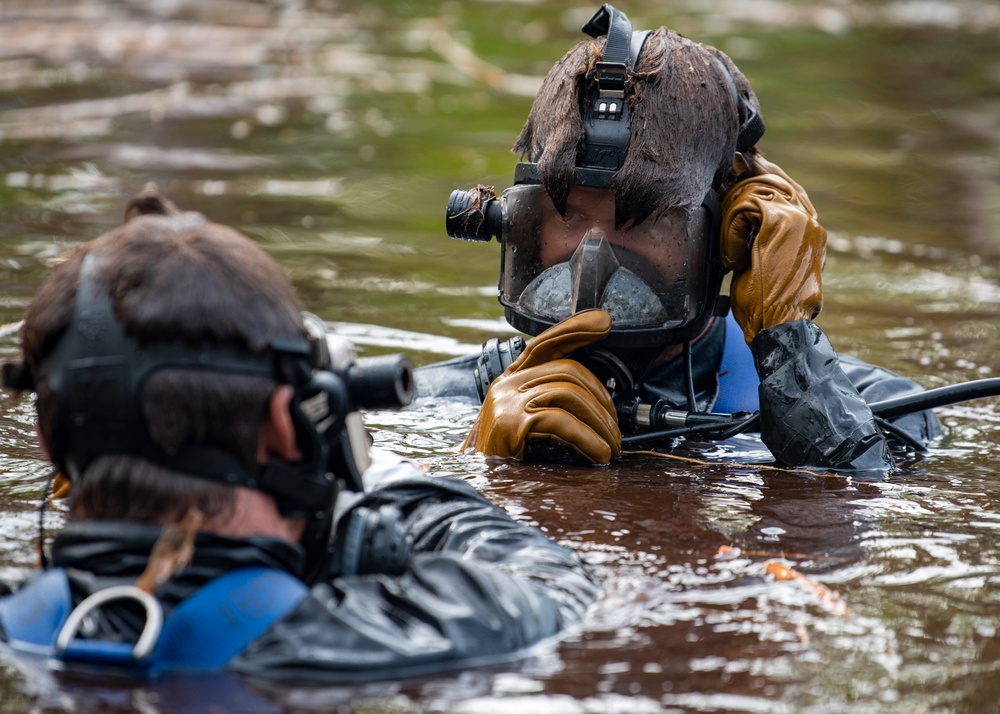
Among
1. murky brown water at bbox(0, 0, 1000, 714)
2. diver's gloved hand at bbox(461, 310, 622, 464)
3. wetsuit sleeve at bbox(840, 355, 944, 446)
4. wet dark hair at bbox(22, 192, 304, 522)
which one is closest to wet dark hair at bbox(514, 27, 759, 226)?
diver's gloved hand at bbox(461, 310, 622, 464)

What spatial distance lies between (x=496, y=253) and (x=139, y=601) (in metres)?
5.56

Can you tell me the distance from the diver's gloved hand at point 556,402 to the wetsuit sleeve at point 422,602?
83cm

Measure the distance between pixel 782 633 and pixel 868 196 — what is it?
7.27 meters

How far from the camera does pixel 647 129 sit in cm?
352

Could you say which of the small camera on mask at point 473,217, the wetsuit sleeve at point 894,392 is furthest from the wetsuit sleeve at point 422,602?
the wetsuit sleeve at point 894,392

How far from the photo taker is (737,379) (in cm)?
393

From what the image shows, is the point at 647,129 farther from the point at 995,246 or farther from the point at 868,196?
the point at 868,196

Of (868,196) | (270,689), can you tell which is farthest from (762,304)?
(868,196)

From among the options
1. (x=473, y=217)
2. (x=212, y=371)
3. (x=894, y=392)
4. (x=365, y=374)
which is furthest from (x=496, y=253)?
(x=212, y=371)

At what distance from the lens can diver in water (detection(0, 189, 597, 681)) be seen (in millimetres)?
2086

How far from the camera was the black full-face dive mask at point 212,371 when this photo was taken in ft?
6.82

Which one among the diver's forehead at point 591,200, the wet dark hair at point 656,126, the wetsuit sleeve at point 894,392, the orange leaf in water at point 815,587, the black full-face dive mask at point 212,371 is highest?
the wet dark hair at point 656,126

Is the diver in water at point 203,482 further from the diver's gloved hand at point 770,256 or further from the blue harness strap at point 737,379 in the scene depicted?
the blue harness strap at point 737,379

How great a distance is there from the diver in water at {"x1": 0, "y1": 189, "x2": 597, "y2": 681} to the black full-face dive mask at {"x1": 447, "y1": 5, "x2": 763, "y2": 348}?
1.33 meters
